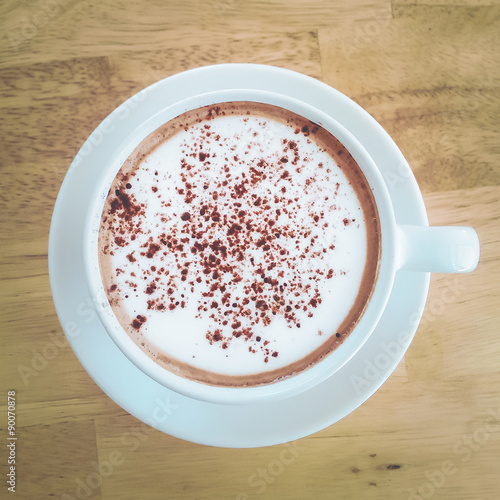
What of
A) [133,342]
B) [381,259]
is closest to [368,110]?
[381,259]

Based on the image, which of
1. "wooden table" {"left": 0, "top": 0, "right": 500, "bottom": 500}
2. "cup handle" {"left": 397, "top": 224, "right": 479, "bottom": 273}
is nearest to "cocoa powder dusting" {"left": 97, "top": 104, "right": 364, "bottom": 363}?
"cup handle" {"left": 397, "top": 224, "right": 479, "bottom": 273}

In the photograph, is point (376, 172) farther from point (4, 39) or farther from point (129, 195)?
point (4, 39)

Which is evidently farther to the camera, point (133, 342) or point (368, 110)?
point (368, 110)

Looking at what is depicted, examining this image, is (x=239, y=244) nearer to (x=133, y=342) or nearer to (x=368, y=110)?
(x=133, y=342)

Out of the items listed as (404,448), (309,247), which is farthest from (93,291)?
(404,448)

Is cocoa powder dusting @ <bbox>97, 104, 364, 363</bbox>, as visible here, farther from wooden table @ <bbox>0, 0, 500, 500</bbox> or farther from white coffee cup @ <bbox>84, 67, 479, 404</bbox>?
wooden table @ <bbox>0, 0, 500, 500</bbox>
